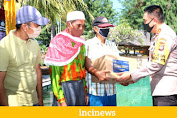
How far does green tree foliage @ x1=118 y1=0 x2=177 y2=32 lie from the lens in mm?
23169

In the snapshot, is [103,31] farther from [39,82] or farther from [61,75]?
[39,82]

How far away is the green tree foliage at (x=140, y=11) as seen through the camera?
23.2 metres

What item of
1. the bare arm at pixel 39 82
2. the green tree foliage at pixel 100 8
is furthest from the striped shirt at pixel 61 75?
the green tree foliage at pixel 100 8

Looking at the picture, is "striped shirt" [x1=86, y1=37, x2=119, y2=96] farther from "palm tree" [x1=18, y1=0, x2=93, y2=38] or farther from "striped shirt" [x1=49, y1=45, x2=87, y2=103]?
"palm tree" [x1=18, y1=0, x2=93, y2=38]

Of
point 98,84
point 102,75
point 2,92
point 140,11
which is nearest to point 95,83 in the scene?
point 98,84

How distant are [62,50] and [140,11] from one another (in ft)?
87.8

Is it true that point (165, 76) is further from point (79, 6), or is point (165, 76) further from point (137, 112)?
point (79, 6)

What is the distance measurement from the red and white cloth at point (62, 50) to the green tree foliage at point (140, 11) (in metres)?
21.1

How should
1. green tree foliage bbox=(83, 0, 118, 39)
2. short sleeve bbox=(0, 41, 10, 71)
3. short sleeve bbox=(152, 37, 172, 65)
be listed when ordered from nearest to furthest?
short sleeve bbox=(0, 41, 10, 71)
short sleeve bbox=(152, 37, 172, 65)
green tree foliage bbox=(83, 0, 118, 39)

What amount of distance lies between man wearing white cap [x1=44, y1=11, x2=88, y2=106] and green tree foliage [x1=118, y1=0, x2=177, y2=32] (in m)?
21.0

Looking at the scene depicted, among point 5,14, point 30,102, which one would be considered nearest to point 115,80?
point 30,102

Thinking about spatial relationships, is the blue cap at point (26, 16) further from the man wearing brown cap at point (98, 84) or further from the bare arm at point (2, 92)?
the man wearing brown cap at point (98, 84)

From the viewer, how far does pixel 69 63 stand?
2.11m

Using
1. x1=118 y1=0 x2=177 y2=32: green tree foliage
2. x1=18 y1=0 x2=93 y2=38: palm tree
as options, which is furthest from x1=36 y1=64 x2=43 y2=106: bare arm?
x1=118 y1=0 x2=177 y2=32: green tree foliage
